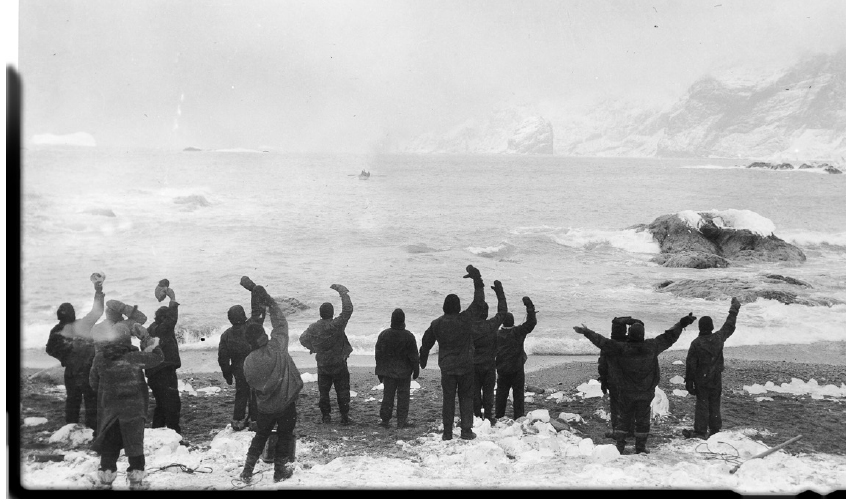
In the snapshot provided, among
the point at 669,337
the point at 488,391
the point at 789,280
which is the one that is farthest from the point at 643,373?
the point at 789,280

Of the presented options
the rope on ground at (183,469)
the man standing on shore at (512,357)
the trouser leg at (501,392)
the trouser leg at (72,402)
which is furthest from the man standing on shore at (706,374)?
the trouser leg at (72,402)

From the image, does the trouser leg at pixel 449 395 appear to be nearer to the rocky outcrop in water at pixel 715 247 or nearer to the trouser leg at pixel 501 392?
the trouser leg at pixel 501 392

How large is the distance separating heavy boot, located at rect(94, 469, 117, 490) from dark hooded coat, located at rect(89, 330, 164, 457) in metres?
0.27

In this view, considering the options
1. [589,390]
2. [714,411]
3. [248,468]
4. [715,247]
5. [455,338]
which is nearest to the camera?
[248,468]

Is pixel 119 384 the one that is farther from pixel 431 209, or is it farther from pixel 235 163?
pixel 235 163

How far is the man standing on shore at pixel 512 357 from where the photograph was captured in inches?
263

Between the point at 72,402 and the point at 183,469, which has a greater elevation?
the point at 72,402

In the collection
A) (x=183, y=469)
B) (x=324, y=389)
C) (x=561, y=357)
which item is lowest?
(x=561, y=357)

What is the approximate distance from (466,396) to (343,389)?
5.10 feet

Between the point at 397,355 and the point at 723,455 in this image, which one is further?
the point at 397,355

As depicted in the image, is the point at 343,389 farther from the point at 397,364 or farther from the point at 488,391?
the point at 488,391

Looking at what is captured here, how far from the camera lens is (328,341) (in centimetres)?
658

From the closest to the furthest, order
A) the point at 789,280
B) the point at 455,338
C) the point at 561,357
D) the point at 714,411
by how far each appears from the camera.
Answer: the point at 455,338 < the point at 714,411 < the point at 561,357 < the point at 789,280

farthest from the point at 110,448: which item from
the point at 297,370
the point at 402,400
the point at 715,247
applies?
the point at 715,247
